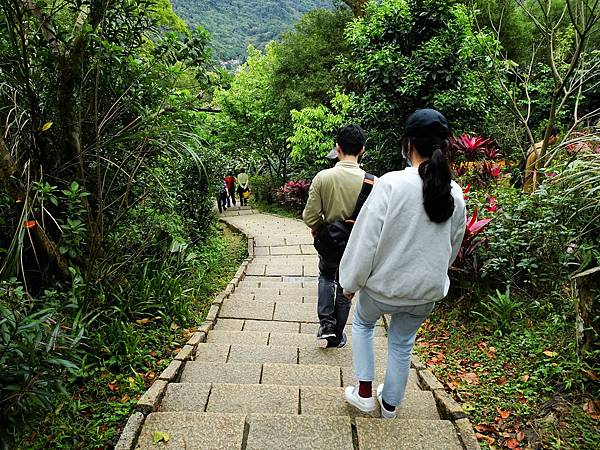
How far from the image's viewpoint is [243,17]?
59.2 m

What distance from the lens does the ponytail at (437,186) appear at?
6.00ft

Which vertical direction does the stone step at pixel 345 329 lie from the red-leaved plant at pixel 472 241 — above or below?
below

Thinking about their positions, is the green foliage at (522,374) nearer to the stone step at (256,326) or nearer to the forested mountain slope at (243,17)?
the stone step at (256,326)

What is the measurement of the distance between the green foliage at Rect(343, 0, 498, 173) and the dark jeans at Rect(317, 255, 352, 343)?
500 cm

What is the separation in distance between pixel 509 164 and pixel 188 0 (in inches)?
2114

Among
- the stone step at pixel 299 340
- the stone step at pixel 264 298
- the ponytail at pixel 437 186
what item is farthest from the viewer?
the stone step at pixel 264 298

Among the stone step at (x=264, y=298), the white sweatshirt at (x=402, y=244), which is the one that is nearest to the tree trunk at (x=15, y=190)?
the stone step at (x=264, y=298)

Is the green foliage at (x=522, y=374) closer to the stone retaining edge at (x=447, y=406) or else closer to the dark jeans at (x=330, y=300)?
the stone retaining edge at (x=447, y=406)

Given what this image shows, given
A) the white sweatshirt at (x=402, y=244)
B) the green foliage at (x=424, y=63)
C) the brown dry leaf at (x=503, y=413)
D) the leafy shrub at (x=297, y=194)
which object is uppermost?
the green foliage at (x=424, y=63)

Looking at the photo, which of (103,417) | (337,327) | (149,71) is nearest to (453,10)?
(149,71)

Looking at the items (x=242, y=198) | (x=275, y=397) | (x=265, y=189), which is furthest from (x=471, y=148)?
(x=242, y=198)

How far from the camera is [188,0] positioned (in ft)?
173

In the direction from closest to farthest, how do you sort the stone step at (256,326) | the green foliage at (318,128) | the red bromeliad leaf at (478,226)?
1. the red bromeliad leaf at (478,226)
2. the stone step at (256,326)
3. the green foliage at (318,128)

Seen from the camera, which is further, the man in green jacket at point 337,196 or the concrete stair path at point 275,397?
the man in green jacket at point 337,196
